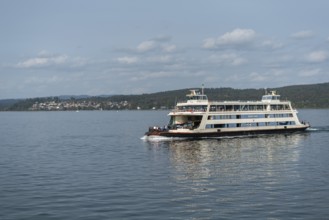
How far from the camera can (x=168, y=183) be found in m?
41.8

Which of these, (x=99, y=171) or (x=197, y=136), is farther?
(x=197, y=136)

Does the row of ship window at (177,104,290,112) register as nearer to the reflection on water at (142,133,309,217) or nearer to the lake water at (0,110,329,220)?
the reflection on water at (142,133,309,217)

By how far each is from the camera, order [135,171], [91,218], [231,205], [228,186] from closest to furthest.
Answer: [91,218], [231,205], [228,186], [135,171]

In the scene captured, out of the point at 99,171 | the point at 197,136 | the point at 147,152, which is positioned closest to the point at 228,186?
the point at 99,171

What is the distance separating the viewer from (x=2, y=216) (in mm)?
31375

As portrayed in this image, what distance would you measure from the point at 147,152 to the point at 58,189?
2840cm

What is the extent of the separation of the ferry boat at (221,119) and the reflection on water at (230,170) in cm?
413

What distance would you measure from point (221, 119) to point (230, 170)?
39.9 m

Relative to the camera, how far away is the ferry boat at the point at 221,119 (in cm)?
8519

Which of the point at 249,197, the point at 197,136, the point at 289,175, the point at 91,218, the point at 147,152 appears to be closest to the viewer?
the point at 91,218

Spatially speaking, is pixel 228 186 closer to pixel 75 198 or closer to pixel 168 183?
pixel 168 183

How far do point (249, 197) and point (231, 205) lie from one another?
2.75m

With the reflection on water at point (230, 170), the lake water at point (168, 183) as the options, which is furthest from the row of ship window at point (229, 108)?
the lake water at point (168, 183)

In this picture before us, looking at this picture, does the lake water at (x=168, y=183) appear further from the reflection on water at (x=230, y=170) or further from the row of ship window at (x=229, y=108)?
the row of ship window at (x=229, y=108)
